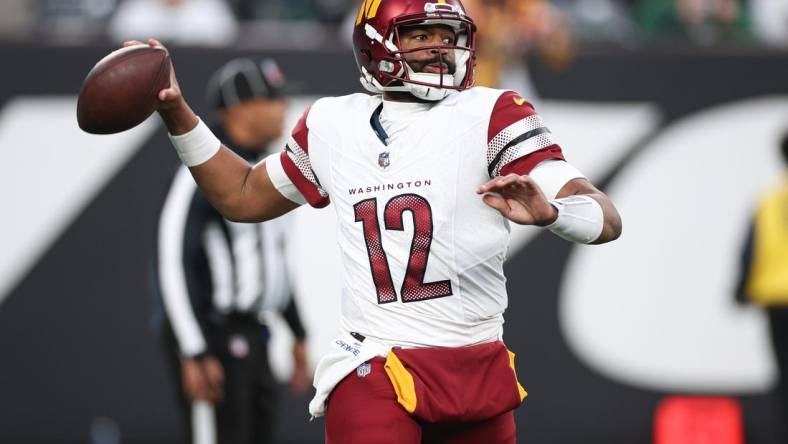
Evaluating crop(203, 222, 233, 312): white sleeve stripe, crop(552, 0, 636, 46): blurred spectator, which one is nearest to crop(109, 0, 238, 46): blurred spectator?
crop(203, 222, 233, 312): white sleeve stripe

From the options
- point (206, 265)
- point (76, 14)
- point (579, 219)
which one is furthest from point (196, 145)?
point (76, 14)

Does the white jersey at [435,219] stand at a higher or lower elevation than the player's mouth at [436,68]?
lower

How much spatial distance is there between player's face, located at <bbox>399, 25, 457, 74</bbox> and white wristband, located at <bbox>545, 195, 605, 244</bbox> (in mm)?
558

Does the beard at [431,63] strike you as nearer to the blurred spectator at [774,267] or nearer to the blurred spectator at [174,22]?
the blurred spectator at [774,267]

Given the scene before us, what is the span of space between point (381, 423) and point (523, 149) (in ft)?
2.69

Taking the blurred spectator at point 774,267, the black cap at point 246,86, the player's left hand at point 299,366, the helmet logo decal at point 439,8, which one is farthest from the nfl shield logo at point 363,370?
the blurred spectator at point 774,267

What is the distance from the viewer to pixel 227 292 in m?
5.91

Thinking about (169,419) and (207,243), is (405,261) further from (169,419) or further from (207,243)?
(169,419)

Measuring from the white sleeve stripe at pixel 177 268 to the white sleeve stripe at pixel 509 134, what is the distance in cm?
260

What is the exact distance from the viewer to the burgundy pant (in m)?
3.40

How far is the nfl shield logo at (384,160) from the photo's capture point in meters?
3.55

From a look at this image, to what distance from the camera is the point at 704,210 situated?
7902 millimetres

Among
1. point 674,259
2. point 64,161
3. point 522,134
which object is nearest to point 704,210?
point 674,259

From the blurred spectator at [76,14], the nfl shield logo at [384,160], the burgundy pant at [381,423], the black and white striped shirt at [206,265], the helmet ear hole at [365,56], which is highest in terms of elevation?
the helmet ear hole at [365,56]
